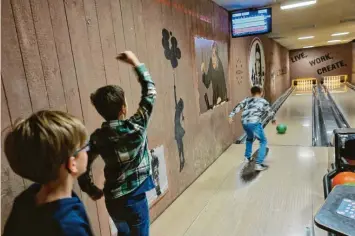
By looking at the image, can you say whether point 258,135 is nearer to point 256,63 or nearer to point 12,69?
point 12,69

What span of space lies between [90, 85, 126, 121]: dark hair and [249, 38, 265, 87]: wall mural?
5555 millimetres

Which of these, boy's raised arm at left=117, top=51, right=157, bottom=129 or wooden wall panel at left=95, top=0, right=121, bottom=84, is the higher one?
wooden wall panel at left=95, top=0, right=121, bottom=84

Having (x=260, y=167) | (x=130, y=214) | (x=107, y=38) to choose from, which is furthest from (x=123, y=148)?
(x=260, y=167)

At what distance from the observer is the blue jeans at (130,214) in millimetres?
1477

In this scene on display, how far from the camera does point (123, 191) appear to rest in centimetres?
145

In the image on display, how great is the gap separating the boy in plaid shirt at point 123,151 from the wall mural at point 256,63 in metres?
5.47

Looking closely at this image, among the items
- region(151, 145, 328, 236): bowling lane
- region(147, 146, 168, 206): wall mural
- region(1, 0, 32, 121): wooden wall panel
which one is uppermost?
region(1, 0, 32, 121): wooden wall panel

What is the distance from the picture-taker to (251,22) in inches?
166

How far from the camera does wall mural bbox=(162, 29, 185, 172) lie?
2857 mm

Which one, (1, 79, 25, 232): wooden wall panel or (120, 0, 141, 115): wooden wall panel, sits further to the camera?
(120, 0, 141, 115): wooden wall panel

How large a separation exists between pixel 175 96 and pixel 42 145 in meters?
2.36

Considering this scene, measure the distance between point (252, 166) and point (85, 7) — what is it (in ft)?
10.0

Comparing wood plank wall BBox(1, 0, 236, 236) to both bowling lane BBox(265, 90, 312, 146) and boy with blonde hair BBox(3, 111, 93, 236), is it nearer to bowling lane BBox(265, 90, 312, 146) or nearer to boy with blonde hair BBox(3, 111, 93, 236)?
boy with blonde hair BBox(3, 111, 93, 236)

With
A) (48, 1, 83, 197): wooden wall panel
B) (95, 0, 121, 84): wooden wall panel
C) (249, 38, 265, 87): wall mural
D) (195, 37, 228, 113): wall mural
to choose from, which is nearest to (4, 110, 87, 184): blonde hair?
(48, 1, 83, 197): wooden wall panel
